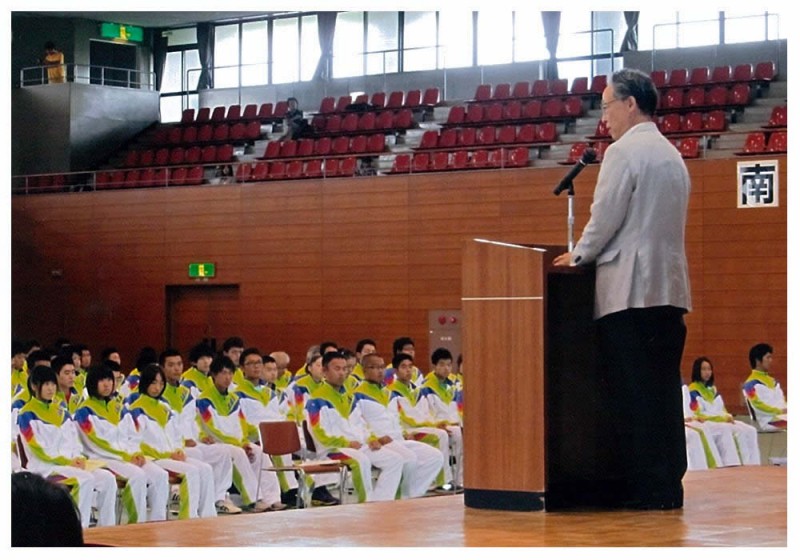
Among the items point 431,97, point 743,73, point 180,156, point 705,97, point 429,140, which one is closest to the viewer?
point 705,97

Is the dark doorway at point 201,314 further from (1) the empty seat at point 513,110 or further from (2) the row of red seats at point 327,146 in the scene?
(1) the empty seat at point 513,110

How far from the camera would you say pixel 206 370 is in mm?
10688

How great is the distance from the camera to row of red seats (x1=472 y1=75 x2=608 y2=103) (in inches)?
708

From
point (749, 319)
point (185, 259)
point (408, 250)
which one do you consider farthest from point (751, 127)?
point (185, 259)

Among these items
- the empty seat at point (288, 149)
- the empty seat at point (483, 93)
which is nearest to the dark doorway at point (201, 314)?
the empty seat at point (288, 149)

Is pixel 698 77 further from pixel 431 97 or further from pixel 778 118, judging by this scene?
pixel 431 97

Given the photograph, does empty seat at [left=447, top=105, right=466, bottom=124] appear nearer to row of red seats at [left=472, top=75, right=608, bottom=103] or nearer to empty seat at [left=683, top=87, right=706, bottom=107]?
row of red seats at [left=472, top=75, right=608, bottom=103]

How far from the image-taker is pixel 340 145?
60.7 ft

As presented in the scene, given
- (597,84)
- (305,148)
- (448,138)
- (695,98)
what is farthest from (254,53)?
(695,98)

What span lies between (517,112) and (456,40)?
9.85ft

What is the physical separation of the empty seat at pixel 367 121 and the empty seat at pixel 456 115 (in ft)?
3.68

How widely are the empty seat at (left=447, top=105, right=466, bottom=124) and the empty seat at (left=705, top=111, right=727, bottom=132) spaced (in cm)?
357

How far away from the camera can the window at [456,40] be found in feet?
66.9

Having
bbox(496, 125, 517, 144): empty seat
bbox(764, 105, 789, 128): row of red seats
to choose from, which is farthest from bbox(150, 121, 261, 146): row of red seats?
bbox(764, 105, 789, 128): row of red seats
